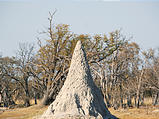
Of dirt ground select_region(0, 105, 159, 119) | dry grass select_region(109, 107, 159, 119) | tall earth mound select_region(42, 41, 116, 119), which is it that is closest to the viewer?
tall earth mound select_region(42, 41, 116, 119)

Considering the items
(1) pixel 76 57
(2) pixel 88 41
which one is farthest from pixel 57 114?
(2) pixel 88 41

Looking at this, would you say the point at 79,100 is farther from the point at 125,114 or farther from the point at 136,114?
the point at 136,114

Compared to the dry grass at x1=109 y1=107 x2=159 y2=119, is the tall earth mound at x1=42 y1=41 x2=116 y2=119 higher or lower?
higher

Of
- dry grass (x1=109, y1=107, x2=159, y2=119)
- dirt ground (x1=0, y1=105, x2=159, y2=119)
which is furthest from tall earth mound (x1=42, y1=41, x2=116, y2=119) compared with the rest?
dirt ground (x1=0, y1=105, x2=159, y2=119)

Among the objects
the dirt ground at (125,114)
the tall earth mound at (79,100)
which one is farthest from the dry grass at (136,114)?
the tall earth mound at (79,100)

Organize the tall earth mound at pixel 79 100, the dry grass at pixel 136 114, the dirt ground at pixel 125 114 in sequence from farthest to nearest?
the dirt ground at pixel 125 114
the dry grass at pixel 136 114
the tall earth mound at pixel 79 100

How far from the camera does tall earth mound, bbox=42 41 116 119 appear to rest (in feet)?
27.6

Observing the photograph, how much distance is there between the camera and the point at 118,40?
2236cm

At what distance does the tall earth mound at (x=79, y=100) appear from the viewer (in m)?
8.42

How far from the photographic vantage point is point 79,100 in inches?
347

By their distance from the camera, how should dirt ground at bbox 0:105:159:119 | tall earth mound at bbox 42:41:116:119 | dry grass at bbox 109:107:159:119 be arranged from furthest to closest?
dirt ground at bbox 0:105:159:119
dry grass at bbox 109:107:159:119
tall earth mound at bbox 42:41:116:119

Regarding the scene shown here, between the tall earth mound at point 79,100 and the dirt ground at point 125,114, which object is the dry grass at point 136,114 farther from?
the tall earth mound at point 79,100

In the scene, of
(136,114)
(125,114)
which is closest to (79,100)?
(125,114)

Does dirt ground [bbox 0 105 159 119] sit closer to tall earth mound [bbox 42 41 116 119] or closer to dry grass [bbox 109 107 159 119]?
dry grass [bbox 109 107 159 119]
